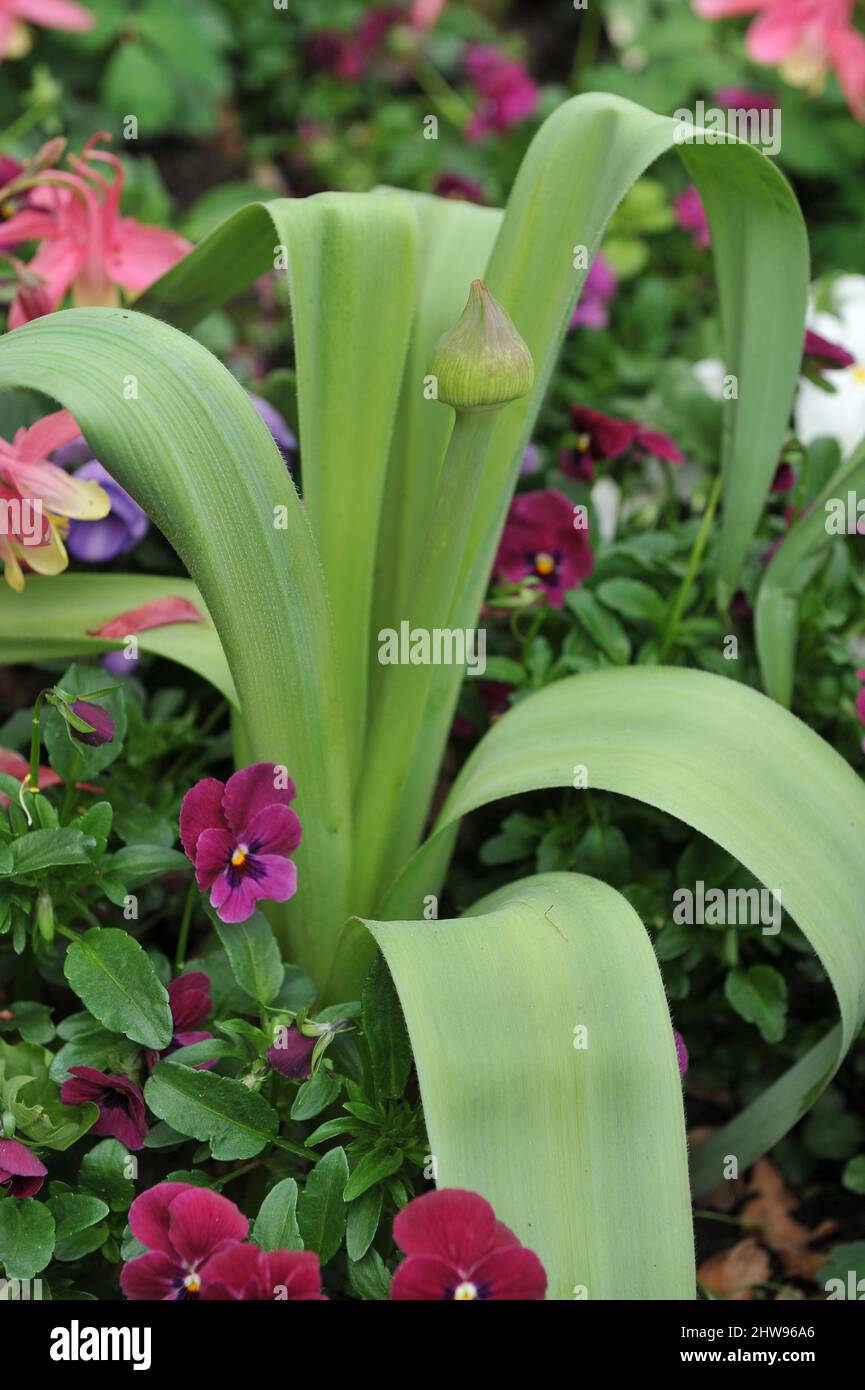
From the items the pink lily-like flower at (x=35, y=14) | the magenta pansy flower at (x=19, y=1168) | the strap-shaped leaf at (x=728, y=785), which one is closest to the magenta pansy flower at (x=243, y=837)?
the strap-shaped leaf at (x=728, y=785)

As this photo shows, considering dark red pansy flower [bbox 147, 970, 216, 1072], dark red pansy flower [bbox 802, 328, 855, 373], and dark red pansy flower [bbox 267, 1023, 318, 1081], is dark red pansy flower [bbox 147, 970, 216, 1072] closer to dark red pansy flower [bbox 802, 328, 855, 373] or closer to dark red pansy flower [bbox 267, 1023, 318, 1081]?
dark red pansy flower [bbox 267, 1023, 318, 1081]

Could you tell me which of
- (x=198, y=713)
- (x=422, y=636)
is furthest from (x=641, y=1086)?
(x=198, y=713)

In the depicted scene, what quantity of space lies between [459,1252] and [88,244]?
3.18 feet

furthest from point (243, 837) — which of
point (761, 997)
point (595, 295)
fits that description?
→ point (595, 295)

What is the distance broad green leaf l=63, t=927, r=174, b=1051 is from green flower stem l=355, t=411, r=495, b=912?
0.23 metres

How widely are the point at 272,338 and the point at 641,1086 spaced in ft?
4.66

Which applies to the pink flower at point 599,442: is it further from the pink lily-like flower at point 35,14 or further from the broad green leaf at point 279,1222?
the broad green leaf at point 279,1222

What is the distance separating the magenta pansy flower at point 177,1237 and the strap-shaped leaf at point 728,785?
10.3 inches

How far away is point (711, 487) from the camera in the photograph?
5.35ft

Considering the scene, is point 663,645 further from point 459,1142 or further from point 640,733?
point 459,1142

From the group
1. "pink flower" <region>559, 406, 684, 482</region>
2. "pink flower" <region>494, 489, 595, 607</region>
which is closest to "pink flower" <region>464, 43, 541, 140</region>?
"pink flower" <region>559, 406, 684, 482</region>

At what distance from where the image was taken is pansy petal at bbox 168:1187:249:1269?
0.86 metres

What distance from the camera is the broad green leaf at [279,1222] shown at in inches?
34.8

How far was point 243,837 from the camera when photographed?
3.32ft
